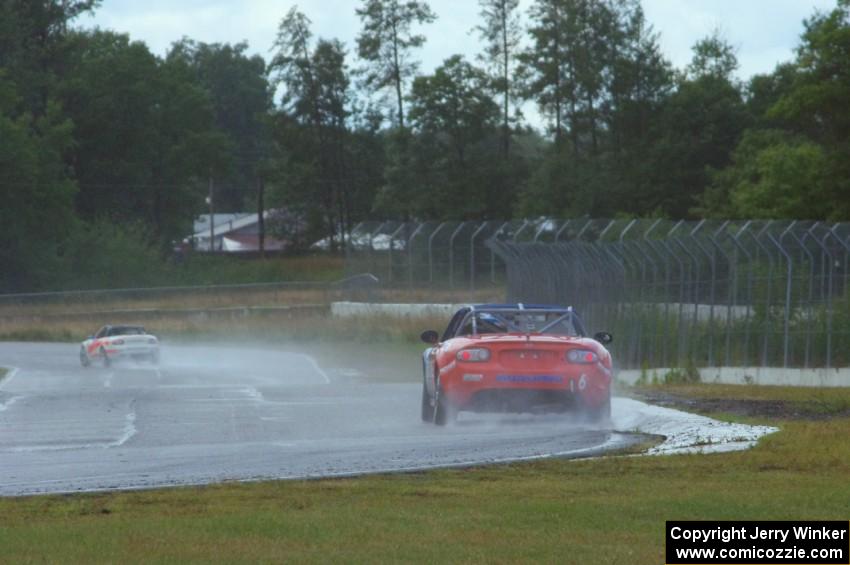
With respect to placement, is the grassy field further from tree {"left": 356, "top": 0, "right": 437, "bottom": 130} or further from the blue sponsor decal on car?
tree {"left": 356, "top": 0, "right": 437, "bottom": 130}

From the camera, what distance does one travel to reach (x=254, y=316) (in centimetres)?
6153

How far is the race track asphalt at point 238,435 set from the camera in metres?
12.7

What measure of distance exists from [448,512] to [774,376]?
16772mm

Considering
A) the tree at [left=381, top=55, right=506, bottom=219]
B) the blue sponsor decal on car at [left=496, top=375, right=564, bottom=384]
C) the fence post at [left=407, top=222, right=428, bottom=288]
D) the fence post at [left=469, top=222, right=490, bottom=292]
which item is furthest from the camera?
the tree at [left=381, top=55, right=506, bottom=219]

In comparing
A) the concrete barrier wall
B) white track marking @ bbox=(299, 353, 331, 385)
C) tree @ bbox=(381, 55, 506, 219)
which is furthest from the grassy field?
tree @ bbox=(381, 55, 506, 219)

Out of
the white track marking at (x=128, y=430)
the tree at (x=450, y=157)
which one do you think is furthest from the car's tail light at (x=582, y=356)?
the tree at (x=450, y=157)

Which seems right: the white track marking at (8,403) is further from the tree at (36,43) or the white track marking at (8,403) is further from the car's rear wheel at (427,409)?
the tree at (36,43)

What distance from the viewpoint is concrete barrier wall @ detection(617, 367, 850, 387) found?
82.1ft

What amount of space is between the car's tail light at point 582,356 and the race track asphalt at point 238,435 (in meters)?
0.68

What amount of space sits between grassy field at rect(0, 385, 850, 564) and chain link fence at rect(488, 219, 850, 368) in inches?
497

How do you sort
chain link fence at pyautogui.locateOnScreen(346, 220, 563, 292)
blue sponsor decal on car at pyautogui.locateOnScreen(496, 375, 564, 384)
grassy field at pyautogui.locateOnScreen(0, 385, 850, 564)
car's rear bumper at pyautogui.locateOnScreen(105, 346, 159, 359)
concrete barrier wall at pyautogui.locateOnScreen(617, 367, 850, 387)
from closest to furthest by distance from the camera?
grassy field at pyautogui.locateOnScreen(0, 385, 850, 564) < blue sponsor decal on car at pyautogui.locateOnScreen(496, 375, 564, 384) < concrete barrier wall at pyautogui.locateOnScreen(617, 367, 850, 387) < car's rear bumper at pyautogui.locateOnScreen(105, 346, 159, 359) < chain link fence at pyautogui.locateOnScreen(346, 220, 563, 292)

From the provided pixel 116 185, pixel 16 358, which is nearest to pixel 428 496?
pixel 16 358

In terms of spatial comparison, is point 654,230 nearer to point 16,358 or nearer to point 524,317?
point 16,358

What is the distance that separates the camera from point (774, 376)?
84.2 ft
